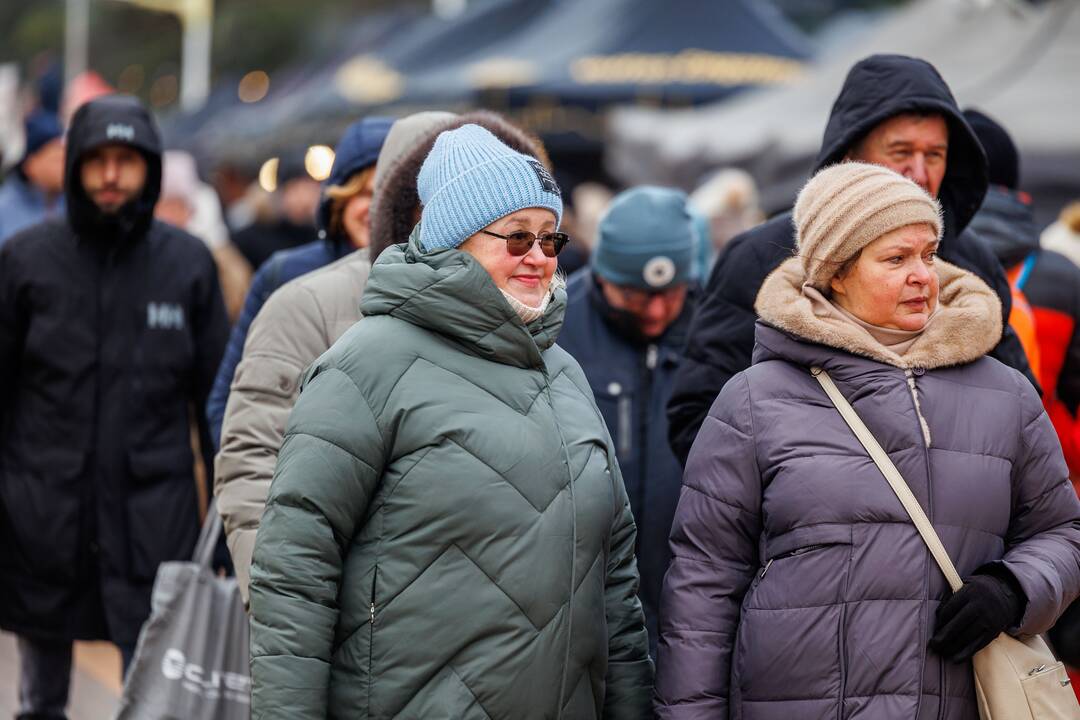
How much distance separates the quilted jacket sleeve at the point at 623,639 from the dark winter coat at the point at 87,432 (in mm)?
2285

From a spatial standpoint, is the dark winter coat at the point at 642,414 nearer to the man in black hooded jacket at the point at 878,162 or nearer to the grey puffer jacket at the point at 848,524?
the man in black hooded jacket at the point at 878,162

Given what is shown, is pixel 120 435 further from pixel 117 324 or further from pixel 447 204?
pixel 447 204

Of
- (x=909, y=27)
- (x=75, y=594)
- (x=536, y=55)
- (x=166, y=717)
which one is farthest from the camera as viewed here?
(x=536, y=55)

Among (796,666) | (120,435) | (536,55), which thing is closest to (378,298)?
(796,666)

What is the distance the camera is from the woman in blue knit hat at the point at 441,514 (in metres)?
3.15

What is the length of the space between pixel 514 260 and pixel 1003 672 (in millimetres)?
1241

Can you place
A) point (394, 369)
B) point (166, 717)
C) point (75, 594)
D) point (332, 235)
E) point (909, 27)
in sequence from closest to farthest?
1. point (394, 369)
2. point (166, 717)
3. point (332, 235)
4. point (75, 594)
5. point (909, 27)

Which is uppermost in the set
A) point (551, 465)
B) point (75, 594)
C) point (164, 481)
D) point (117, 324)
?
point (551, 465)

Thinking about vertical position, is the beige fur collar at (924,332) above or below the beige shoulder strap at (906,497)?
above

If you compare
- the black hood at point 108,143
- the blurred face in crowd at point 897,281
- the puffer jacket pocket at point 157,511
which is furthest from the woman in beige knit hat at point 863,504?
the black hood at point 108,143

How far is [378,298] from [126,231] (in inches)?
95.9

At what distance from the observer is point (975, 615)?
3.26m

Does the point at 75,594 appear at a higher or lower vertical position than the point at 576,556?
lower

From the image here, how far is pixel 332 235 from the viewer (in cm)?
494
